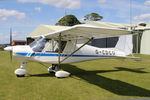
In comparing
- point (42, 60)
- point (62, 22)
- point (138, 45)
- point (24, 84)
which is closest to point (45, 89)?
point (24, 84)

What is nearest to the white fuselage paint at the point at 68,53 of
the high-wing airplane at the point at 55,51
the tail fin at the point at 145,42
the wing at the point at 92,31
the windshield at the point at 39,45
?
the high-wing airplane at the point at 55,51

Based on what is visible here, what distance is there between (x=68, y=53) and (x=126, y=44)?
407cm

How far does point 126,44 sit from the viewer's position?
9.93 m

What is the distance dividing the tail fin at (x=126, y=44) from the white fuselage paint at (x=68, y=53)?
0.27 m

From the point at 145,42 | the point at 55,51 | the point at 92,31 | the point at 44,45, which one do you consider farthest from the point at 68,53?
the point at 145,42

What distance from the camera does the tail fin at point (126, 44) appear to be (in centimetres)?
973

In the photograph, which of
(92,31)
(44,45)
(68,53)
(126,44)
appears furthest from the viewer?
(126,44)

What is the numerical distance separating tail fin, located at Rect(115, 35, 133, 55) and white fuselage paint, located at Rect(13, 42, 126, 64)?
27 cm

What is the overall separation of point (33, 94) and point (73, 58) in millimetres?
3875

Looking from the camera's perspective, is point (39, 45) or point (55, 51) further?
point (55, 51)

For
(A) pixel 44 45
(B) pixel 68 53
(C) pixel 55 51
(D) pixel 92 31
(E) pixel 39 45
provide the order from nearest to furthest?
(D) pixel 92 31
(E) pixel 39 45
(A) pixel 44 45
(C) pixel 55 51
(B) pixel 68 53

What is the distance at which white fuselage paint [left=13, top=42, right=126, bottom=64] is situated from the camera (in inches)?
300

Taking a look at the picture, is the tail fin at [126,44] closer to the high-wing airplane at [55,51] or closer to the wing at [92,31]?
the high-wing airplane at [55,51]

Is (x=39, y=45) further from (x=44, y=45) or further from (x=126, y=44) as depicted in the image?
(x=126, y=44)
